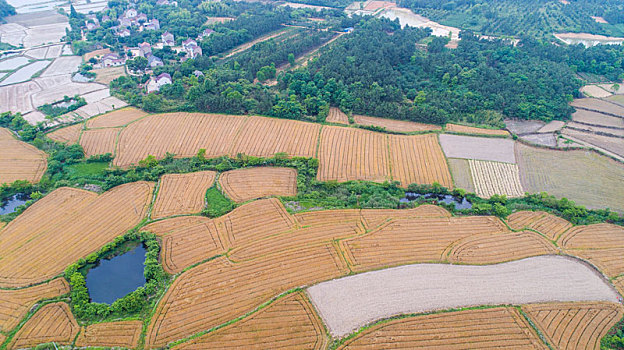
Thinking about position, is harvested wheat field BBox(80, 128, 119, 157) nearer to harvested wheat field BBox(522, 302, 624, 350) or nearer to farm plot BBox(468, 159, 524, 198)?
farm plot BBox(468, 159, 524, 198)

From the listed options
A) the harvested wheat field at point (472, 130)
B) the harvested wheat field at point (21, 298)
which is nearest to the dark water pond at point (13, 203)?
the harvested wheat field at point (21, 298)

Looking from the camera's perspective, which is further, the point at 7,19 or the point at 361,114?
the point at 7,19

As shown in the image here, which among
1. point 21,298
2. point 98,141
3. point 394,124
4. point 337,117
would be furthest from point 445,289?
point 98,141

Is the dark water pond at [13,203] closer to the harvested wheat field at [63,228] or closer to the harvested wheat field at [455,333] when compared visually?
the harvested wheat field at [63,228]

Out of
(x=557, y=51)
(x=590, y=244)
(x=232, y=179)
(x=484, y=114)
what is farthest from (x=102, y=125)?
(x=557, y=51)

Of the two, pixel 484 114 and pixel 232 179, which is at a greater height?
pixel 484 114

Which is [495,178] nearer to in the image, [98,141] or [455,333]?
[455,333]

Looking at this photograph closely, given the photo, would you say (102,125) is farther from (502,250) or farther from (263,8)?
(263,8)
